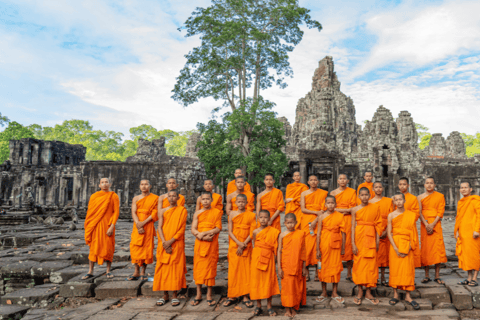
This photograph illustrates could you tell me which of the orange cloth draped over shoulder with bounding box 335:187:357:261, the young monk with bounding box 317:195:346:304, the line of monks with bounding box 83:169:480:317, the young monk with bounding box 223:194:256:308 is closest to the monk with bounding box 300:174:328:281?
the line of monks with bounding box 83:169:480:317

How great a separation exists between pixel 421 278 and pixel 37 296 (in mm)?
5874

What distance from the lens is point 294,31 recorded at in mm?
15773

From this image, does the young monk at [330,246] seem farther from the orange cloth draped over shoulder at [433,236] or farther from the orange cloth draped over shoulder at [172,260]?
the orange cloth draped over shoulder at [172,260]

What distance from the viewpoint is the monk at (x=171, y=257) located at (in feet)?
12.9

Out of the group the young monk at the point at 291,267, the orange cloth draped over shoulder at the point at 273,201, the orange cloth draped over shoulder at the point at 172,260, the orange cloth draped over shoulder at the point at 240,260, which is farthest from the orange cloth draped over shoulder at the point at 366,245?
the orange cloth draped over shoulder at the point at 172,260

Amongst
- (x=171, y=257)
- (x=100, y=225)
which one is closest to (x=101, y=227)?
(x=100, y=225)

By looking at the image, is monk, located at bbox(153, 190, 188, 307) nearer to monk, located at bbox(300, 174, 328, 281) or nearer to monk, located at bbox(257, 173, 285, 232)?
monk, located at bbox(257, 173, 285, 232)

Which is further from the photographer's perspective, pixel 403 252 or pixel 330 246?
pixel 330 246

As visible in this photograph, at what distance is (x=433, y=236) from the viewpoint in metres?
4.66

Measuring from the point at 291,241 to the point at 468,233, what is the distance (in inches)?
113

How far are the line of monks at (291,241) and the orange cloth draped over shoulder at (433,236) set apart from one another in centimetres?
1

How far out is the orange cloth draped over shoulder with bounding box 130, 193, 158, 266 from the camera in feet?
15.5

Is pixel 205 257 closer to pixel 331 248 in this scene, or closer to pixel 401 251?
pixel 331 248

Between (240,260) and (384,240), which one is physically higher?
(384,240)
